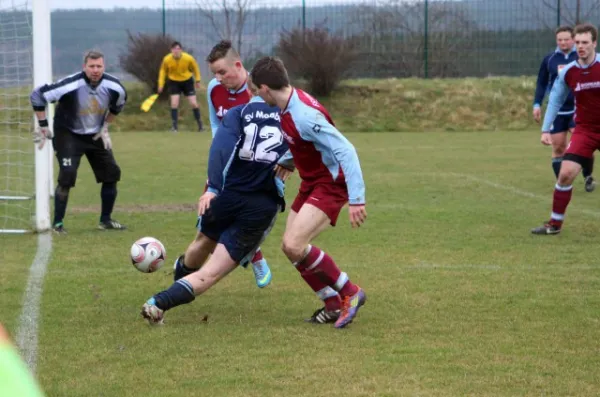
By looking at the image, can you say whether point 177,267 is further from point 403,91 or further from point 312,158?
point 403,91

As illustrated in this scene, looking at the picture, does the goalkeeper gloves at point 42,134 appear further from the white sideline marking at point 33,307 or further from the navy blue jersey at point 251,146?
the navy blue jersey at point 251,146

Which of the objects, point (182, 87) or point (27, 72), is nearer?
point (27, 72)

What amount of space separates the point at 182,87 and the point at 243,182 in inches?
750

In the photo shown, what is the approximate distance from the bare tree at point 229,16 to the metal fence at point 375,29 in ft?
0.11

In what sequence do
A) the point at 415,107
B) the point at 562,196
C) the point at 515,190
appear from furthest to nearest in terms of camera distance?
1. the point at 415,107
2. the point at 515,190
3. the point at 562,196

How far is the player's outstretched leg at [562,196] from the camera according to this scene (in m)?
9.27

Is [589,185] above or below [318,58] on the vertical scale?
below

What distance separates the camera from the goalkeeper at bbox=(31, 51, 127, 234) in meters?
9.26

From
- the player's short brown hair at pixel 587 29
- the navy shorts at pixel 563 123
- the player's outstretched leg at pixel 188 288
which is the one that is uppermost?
the player's short brown hair at pixel 587 29

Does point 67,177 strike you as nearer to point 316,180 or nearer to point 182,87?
point 316,180

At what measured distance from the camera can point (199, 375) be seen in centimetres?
463

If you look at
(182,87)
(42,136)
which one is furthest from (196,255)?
(182,87)

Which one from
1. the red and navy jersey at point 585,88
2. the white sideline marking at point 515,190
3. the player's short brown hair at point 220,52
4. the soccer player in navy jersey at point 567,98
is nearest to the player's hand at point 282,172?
the player's short brown hair at point 220,52

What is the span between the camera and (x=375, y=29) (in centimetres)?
3059
